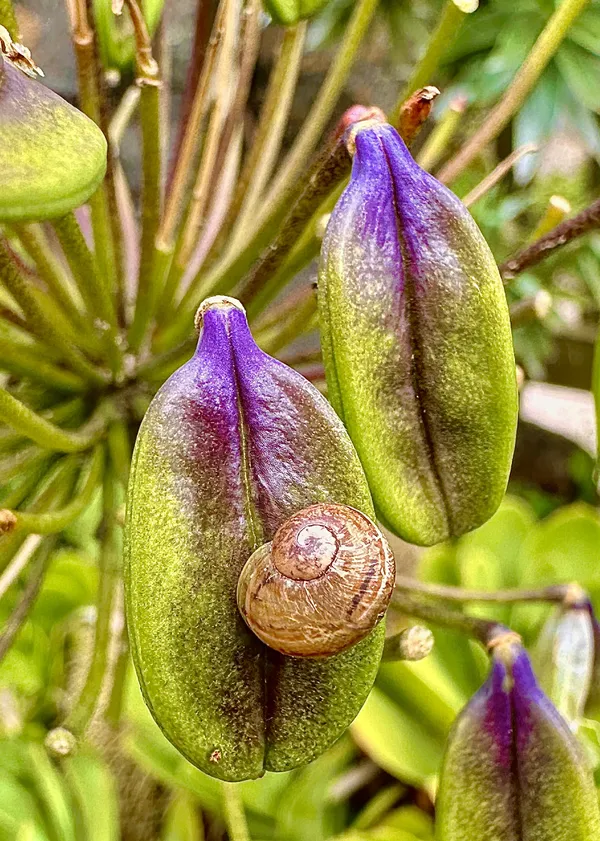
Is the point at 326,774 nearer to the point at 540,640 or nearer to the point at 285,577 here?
the point at 540,640

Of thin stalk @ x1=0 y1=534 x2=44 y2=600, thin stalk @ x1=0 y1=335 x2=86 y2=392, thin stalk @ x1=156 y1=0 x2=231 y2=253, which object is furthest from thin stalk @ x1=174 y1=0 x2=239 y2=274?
thin stalk @ x1=0 y1=534 x2=44 y2=600

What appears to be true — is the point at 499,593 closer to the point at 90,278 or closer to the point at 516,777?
the point at 516,777

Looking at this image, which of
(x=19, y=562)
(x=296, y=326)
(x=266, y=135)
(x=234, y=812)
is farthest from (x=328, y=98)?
(x=234, y=812)

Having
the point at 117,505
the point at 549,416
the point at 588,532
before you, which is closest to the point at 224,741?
the point at 117,505

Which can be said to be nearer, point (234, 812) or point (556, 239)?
point (556, 239)

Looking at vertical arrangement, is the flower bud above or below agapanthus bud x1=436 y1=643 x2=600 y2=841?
above

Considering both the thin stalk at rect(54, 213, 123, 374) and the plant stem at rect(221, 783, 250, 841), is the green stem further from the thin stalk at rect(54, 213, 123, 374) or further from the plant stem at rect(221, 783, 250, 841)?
the plant stem at rect(221, 783, 250, 841)

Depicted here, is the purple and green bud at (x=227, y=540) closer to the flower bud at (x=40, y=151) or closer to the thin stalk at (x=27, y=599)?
the flower bud at (x=40, y=151)
